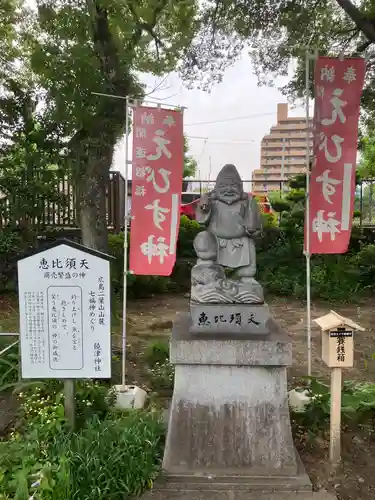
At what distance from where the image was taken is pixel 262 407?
3.22m

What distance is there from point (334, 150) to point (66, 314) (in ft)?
10.1

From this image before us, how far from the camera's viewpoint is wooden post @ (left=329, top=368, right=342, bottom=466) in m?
3.36

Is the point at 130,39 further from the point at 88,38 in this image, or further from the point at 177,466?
the point at 177,466

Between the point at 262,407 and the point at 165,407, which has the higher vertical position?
the point at 262,407

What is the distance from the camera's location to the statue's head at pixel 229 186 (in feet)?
12.0

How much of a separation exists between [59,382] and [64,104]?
13.4ft

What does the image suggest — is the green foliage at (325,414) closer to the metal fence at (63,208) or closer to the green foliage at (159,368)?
the green foliage at (159,368)

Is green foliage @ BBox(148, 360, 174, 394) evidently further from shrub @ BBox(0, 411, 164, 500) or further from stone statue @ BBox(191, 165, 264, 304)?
stone statue @ BBox(191, 165, 264, 304)

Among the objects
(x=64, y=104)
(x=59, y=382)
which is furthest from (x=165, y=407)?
(x=64, y=104)

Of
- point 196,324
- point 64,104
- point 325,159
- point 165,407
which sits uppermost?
point 64,104

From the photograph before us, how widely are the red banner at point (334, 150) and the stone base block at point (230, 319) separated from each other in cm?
151

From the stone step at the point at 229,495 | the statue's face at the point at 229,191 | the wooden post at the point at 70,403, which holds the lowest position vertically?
the stone step at the point at 229,495

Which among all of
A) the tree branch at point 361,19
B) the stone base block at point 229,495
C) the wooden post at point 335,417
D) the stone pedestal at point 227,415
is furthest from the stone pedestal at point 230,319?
the tree branch at point 361,19

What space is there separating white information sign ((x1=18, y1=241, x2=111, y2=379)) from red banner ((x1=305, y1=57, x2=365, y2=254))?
8.15 feet
